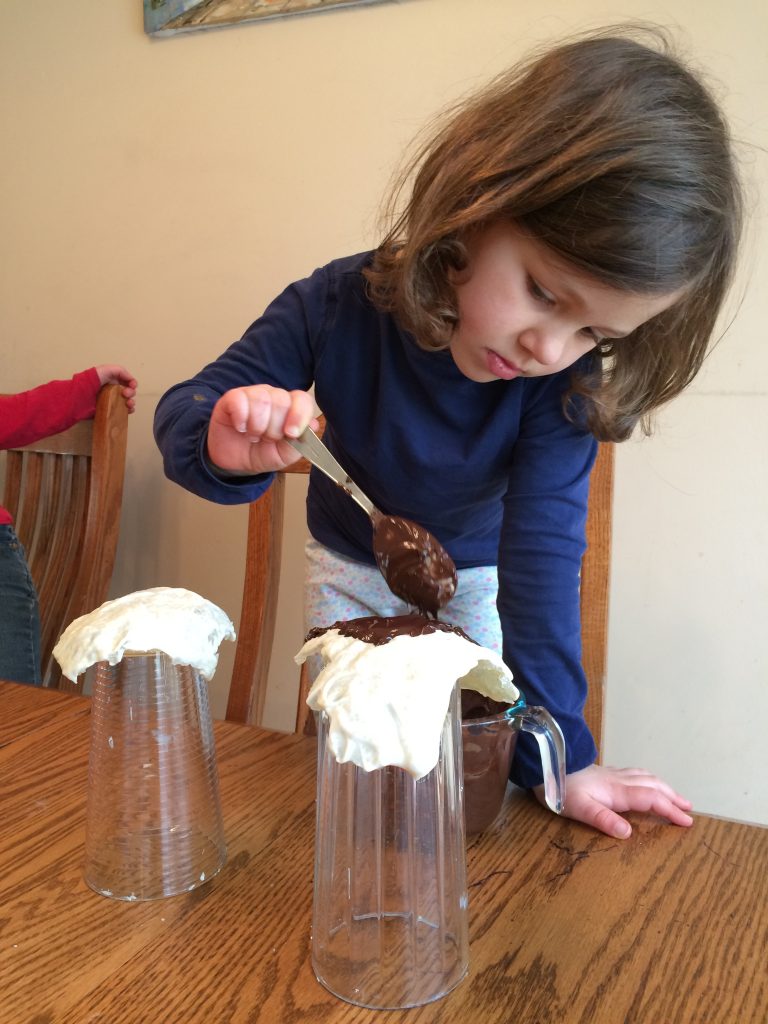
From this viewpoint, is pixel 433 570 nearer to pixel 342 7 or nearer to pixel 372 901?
pixel 372 901

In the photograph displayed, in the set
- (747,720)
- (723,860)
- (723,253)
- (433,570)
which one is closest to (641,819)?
(723,860)

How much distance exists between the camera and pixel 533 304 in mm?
641

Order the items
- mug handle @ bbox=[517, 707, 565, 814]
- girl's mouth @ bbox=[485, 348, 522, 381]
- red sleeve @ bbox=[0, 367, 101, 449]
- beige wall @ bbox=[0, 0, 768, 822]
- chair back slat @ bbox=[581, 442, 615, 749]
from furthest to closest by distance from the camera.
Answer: red sleeve @ bbox=[0, 367, 101, 449]
beige wall @ bbox=[0, 0, 768, 822]
chair back slat @ bbox=[581, 442, 615, 749]
girl's mouth @ bbox=[485, 348, 522, 381]
mug handle @ bbox=[517, 707, 565, 814]

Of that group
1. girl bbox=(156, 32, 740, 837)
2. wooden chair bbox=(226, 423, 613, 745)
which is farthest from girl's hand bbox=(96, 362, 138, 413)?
girl bbox=(156, 32, 740, 837)

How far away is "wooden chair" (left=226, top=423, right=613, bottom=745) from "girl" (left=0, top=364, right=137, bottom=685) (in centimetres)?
48

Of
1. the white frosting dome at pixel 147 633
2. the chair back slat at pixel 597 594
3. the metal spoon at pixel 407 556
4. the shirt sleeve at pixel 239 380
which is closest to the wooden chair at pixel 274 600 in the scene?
the chair back slat at pixel 597 594

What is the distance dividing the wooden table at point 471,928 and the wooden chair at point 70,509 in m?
0.77

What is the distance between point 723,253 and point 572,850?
49cm

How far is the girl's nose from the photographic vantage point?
65cm

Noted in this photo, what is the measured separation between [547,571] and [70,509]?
98 cm

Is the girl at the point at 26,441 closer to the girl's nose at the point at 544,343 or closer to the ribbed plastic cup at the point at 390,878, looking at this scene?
Result: the girl's nose at the point at 544,343

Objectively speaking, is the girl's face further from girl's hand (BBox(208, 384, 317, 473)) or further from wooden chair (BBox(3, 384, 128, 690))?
wooden chair (BBox(3, 384, 128, 690))

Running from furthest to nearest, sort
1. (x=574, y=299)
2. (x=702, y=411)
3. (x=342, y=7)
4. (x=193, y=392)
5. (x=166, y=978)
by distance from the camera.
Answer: (x=342, y=7) → (x=702, y=411) → (x=193, y=392) → (x=574, y=299) → (x=166, y=978)

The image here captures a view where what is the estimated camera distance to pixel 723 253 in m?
0.68
